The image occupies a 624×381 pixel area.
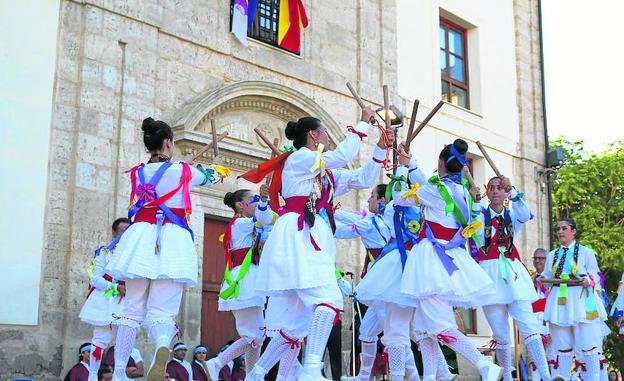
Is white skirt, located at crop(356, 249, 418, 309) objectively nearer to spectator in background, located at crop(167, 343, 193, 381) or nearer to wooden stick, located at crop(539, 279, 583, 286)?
wooden stick, located at crop(539, 279, 583, 286)

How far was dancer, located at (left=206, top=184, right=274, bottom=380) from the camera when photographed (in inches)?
324

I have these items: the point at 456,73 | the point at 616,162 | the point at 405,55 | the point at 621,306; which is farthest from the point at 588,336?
the point at 616,162

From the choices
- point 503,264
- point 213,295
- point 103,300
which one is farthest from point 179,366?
point 503,264

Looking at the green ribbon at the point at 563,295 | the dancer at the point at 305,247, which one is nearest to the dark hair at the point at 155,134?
the dancer at the point at 305,247

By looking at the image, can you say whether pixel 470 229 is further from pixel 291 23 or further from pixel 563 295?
pixel 291 23

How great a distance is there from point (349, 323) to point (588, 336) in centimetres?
459

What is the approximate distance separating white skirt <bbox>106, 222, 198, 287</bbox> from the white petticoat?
5.30m

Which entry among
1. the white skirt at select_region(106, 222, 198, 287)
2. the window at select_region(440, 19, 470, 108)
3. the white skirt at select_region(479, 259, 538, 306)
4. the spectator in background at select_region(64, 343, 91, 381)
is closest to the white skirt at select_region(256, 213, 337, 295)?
the white skirt at select_region(106, 222, 198, 287)

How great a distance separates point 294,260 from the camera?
6.42 metres

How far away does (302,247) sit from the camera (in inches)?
255

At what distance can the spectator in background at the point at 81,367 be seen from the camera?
9.81 metres

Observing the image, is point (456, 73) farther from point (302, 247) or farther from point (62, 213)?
point (302, 247)

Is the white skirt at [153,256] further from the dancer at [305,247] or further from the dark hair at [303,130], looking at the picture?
the dark hair at [303,130]

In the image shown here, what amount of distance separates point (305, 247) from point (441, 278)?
133cm
